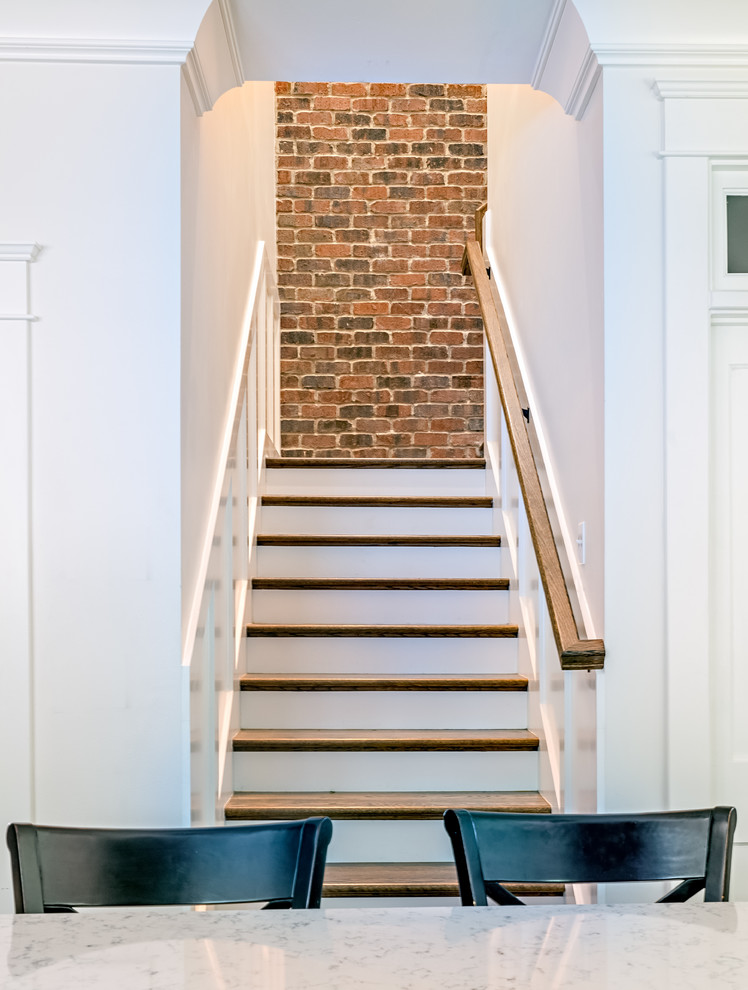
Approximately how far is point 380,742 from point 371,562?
1.01m

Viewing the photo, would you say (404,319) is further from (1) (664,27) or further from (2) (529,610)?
Result: (1) (664,27)

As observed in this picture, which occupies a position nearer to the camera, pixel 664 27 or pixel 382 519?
pixel 664 27

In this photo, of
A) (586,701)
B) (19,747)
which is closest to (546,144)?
(586,701)

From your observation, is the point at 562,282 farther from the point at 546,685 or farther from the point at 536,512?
the point at 546,685

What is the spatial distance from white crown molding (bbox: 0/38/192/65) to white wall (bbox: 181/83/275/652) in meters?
0.11

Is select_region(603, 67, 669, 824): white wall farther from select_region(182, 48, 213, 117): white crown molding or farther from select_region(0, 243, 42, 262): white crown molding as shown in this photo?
select_region(0, 243, 42, 262): white crown molding

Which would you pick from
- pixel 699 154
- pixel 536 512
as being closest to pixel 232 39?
pixel 699 154

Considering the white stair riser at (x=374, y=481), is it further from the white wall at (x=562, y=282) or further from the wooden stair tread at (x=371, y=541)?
the white wall at (x=562, y=282)

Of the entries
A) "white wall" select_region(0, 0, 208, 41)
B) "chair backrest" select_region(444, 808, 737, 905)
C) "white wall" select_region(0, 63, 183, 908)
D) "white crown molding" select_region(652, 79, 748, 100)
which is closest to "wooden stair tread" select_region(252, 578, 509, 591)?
"white wall" select_region(0, 63, 183, 908)

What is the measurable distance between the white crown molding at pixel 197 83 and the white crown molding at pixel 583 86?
3.25ft

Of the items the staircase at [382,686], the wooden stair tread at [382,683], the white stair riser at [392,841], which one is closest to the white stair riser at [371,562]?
the staircase at [382,686]

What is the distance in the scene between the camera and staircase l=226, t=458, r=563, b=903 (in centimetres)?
294

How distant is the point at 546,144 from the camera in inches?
133

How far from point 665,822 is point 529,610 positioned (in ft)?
6.39
